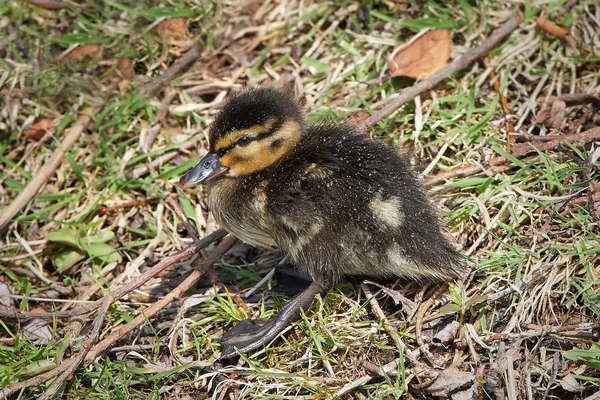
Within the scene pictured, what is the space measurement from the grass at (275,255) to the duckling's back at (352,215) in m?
0.20

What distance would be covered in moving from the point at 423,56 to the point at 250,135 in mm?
1279

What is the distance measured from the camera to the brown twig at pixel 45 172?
3.71 m

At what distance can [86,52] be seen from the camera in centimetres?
416

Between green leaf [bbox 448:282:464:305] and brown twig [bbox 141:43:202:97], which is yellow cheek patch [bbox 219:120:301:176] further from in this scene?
brown twig [bbox 141:43:202:97]

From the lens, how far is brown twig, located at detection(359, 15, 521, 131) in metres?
3.49

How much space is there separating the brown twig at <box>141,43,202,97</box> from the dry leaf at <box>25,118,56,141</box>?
537mm

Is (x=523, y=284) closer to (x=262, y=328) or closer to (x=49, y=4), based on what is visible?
(x=262, y=328)

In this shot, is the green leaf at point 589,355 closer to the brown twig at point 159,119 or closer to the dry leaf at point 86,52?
the brown twig at point 159,119

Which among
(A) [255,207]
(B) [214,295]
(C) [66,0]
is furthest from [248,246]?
(C) [66,0]

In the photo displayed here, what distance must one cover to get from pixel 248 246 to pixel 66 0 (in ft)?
6.13

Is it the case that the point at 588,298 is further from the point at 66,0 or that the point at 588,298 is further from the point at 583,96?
the point at 66,0

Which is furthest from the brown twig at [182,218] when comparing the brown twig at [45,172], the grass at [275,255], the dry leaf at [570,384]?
the dry leaf at [570,384]

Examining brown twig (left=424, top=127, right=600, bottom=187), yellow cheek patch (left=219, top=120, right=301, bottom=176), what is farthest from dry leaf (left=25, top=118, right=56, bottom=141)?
brown twig (left=424, top=127, right=600, bottom=187)

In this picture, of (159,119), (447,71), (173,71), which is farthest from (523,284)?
(173,71)
